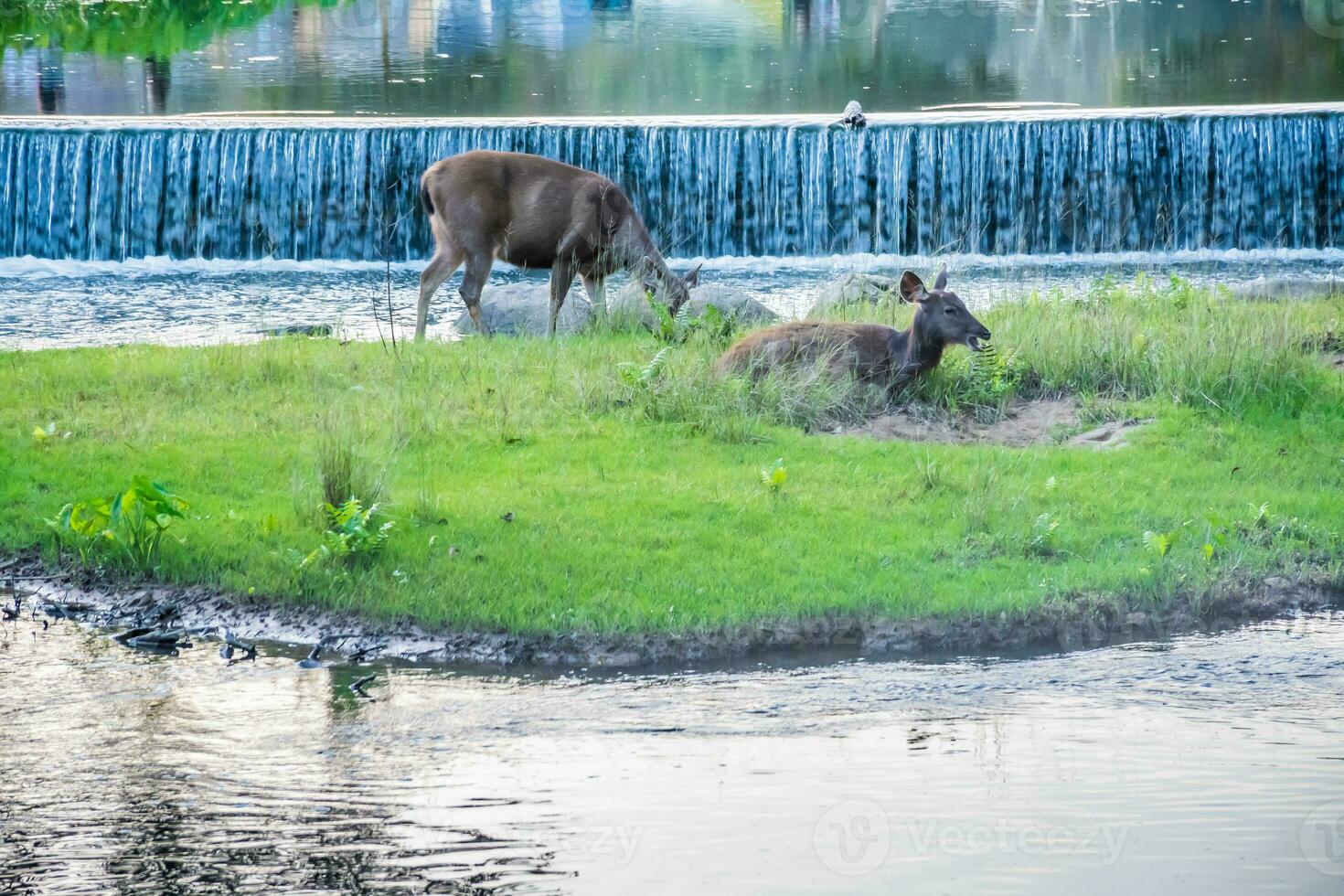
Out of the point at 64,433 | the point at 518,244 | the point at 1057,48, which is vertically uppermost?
the point at 1057,48

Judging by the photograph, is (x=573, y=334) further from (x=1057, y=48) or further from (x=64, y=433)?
(x=1057, y=48)

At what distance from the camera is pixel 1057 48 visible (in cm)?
3094

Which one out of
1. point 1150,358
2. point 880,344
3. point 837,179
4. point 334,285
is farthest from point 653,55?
point 1150,358

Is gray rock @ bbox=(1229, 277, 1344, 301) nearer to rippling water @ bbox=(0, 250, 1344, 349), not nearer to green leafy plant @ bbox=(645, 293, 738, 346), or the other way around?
rippling water @ bbox=(0, 250, 1344, 349)

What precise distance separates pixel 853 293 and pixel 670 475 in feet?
20.1

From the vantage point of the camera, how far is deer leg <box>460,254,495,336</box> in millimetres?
13852

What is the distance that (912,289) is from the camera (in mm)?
11023

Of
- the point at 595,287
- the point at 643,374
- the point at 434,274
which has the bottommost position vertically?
the point at 643,374

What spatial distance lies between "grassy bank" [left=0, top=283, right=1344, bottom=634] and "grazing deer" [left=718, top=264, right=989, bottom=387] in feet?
0.70

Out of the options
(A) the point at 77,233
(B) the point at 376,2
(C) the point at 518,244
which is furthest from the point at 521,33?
(C) the point at 518,244

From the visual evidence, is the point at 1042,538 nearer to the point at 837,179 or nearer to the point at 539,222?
the point at 539,222

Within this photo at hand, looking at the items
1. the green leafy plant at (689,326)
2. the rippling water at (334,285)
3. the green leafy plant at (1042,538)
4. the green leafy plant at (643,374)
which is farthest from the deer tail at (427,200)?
the green leafy plant at (1042,538)

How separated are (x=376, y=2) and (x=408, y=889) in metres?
36.6

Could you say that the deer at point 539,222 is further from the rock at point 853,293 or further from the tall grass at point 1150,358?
the tall grass at point 1150,358
